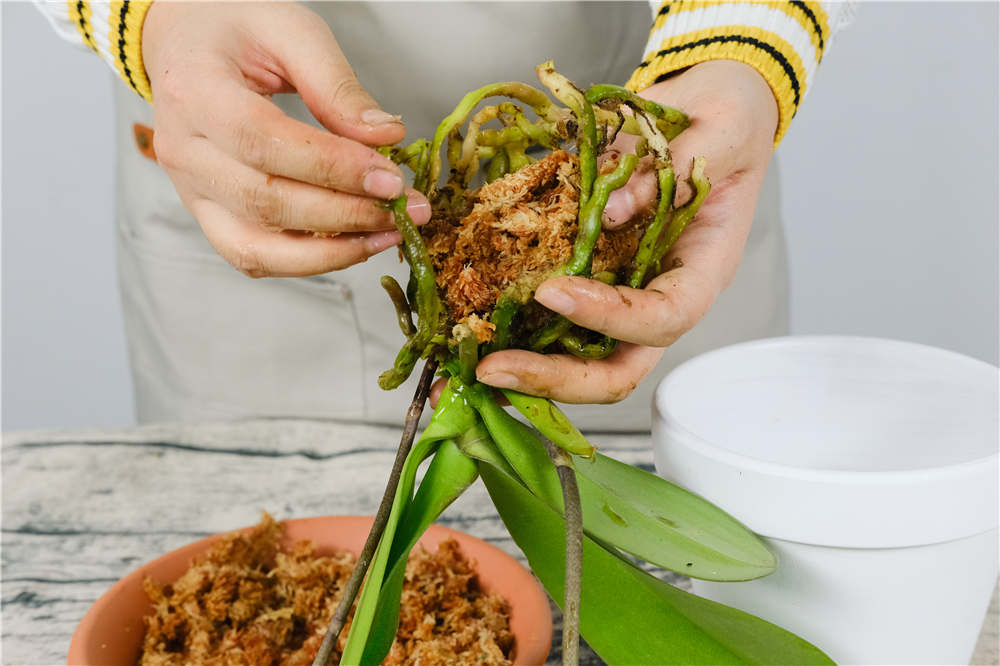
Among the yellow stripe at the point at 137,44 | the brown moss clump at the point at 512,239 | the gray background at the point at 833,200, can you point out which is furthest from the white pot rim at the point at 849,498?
the gray background at the point at 833,200

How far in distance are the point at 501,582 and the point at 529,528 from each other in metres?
0.08

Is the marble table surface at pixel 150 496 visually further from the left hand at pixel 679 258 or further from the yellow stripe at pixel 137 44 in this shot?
the yellow stripe at pixel 137 44

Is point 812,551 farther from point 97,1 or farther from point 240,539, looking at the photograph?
point 97,1

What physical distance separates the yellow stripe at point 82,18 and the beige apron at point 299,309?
0.15m

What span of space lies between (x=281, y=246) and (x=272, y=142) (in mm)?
56

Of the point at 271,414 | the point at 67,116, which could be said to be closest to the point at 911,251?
the point at 271,414

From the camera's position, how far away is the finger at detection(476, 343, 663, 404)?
14.3 inches

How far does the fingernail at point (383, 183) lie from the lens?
0.36 meters

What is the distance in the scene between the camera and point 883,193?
4.64 ft

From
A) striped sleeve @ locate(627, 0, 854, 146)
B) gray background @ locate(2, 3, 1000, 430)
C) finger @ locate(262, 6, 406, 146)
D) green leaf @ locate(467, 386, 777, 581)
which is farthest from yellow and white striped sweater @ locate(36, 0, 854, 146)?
gray background @ locate(2, 3, 1000, 430)

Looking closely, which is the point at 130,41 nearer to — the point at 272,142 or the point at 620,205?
the point at 272,142

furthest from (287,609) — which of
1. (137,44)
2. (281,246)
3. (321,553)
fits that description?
(137,44)

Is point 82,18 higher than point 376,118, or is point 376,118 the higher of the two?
point 82,18

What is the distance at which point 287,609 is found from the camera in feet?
1.52
